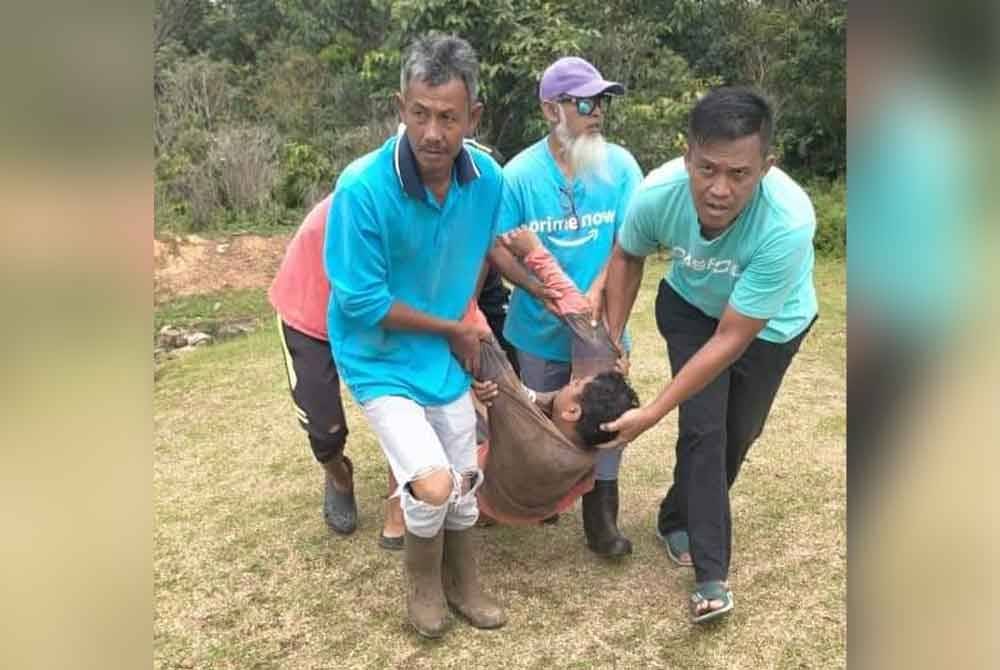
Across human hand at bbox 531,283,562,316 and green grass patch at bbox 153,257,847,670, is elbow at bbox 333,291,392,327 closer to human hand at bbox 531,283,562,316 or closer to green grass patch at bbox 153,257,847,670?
human hand at bbox 531,283,562,316

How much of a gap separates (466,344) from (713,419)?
79cm

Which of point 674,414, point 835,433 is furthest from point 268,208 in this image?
point 835,433

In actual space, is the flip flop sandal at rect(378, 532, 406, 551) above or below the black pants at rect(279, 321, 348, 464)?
below

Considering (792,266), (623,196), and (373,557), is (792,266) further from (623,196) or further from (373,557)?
(373,557)

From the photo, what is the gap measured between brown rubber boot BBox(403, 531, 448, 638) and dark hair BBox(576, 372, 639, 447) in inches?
21.5

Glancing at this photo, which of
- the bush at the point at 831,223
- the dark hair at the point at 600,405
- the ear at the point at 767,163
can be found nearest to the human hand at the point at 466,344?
the dark hair at the point at 600,405

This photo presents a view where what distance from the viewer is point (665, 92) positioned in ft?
38.3

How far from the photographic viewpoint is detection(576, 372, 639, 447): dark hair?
279 centimetres

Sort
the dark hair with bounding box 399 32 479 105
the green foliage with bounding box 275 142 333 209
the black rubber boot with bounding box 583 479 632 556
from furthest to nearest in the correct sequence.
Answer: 1. the green foliage with bounding box 275 142 333 209
2. the black rubber boot with bounding box 583 479 632 556
3. the dark hair with bounding box 399 32 479 105

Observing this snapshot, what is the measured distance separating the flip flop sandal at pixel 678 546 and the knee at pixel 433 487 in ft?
3.49

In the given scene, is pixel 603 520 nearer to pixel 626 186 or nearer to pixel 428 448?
pixel 428 448

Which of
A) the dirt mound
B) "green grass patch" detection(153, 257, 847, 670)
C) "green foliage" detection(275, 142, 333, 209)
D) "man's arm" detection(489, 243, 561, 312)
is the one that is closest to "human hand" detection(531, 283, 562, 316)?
"man's arm" detection(489, 243, 561, 312)

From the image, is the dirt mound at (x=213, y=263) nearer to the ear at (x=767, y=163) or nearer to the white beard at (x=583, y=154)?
the white beard at (x=583, y=154)
